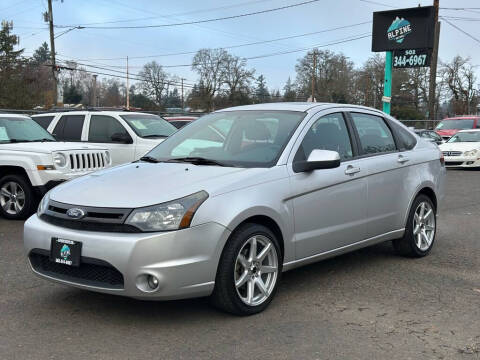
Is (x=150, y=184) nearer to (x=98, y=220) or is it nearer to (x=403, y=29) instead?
(x=98, y=220)

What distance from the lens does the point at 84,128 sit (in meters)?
10.9

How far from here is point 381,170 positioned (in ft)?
18.2

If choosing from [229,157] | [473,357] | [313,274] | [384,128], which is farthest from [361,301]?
[384,128]

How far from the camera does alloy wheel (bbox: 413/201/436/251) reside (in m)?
6.13

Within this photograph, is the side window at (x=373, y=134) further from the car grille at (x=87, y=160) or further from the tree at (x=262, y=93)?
the tree at (x=262, y=93)

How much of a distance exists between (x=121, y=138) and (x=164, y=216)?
6.59 meters

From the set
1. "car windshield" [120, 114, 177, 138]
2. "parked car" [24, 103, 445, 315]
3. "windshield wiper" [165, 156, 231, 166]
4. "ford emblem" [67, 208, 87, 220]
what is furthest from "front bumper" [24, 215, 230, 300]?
"car windshield" [120, 114, 177, 138]

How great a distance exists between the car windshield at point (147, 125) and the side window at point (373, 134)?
5814 millimetres

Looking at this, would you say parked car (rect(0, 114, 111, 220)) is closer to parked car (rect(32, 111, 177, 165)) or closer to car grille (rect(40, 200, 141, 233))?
parked car (rect(32, 111, 177, 165))

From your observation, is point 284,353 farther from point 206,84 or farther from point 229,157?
point 206,84

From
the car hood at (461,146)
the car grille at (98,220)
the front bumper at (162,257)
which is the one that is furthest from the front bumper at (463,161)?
the car grille at (98,220)

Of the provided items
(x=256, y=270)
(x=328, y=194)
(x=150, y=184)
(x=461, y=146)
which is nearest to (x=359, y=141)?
(x=328, y=194)

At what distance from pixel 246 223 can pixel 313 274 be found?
5.11 ft

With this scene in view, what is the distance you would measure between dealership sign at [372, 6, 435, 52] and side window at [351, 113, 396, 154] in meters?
13.7
